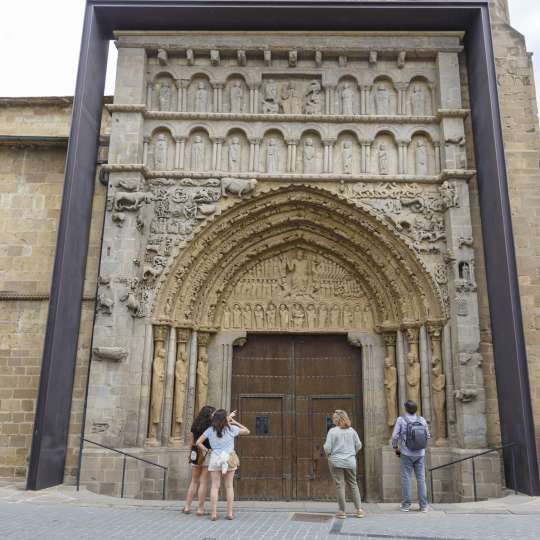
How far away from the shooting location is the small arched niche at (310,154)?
39.4 ft

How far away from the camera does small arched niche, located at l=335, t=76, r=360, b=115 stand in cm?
1232

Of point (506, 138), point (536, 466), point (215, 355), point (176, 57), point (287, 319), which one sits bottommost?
point (536, 466)

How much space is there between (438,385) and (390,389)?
100 cm

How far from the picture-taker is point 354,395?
11.8m

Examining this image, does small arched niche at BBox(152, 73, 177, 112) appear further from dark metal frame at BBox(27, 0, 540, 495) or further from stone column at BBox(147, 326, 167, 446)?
stone column at BBox(147, 326, 167, 446)

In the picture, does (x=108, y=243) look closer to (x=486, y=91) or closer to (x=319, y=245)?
(x=319, y=245)

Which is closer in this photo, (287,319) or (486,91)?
(486,91)

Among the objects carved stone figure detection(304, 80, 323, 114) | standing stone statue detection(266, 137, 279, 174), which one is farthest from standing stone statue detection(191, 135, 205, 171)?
→ carved stone figure detection(304, 80, 323, 114)

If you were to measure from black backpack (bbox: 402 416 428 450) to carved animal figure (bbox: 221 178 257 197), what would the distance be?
5.76 meters

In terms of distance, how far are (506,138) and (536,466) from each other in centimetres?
671

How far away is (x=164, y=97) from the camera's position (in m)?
12.4

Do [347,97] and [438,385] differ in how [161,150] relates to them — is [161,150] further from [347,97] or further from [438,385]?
[438,385]

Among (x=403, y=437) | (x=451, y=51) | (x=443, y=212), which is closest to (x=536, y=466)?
(x=403, y=437)

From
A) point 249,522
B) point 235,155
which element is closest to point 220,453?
point 249,522
